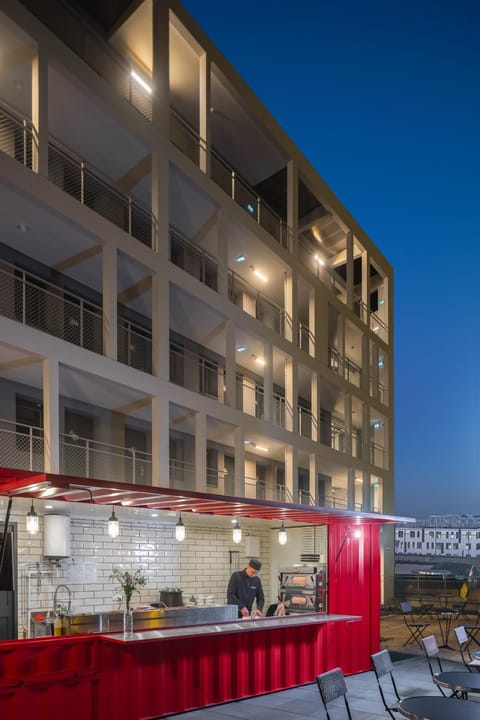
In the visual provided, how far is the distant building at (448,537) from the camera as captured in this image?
3366cm

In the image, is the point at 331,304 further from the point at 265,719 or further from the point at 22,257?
the point at 265,719

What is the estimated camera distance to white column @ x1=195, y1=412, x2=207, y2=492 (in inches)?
545

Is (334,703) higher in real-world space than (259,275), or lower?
lower

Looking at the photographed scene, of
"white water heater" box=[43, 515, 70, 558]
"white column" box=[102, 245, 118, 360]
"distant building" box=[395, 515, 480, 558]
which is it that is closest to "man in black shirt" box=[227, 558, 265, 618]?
"white water heater" box=[43, 515, 70, 558]

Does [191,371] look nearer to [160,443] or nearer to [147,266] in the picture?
[160,443]

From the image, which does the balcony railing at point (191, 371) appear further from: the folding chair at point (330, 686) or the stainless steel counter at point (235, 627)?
the folding chair at point (330, 686)

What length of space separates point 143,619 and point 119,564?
302cm

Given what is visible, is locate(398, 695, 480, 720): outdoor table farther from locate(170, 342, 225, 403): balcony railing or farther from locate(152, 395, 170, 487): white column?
locate(170, 342, 225, 403): balcony railing

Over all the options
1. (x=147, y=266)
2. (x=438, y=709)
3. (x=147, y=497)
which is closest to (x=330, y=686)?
(x=438, y=709)

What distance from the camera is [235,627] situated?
32.9ft

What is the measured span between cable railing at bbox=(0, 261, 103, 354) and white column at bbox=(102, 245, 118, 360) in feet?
0.90

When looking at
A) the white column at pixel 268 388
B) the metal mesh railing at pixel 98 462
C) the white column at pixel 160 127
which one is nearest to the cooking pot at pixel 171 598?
the metal mesh railing at pixel 98 462

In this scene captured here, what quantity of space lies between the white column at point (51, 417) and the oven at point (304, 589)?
7.13 meters

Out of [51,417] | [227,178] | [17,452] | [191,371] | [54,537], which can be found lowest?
[54,537]
